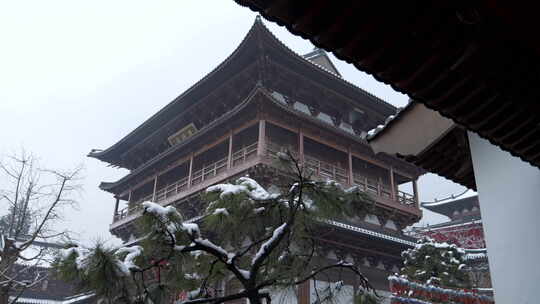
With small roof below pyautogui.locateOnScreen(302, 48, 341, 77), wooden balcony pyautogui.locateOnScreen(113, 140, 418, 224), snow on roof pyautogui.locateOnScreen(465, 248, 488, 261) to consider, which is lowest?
snow on roof pyautogui.locateOnScreen(465, 248, 488, 261)

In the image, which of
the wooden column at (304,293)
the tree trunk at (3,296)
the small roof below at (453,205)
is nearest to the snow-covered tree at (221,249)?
the tree trunk at (3,296)

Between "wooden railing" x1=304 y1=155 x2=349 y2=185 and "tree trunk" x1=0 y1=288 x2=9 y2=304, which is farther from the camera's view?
"wooden railing" x1=304 y1=155 x2=349 y2=185

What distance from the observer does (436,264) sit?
37.7ft

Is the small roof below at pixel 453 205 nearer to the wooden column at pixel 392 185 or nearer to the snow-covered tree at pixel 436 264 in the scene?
the wooden column at pixel 392 185

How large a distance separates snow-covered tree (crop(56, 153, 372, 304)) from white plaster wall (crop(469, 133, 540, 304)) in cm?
137

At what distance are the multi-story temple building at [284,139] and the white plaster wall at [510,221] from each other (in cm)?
762

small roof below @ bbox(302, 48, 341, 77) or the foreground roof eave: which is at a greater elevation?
small roof below @ bbox(302, 48, 341, 77)

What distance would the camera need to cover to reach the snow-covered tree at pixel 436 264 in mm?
11180

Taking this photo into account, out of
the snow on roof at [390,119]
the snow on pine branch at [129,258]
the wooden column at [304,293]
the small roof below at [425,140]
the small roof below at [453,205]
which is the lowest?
the snow on pine branch at [129,258]

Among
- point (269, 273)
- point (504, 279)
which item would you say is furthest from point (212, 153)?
point (504, 279)

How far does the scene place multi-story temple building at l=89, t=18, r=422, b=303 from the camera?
12922 mm

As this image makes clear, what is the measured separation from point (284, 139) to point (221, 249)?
10.6 metres

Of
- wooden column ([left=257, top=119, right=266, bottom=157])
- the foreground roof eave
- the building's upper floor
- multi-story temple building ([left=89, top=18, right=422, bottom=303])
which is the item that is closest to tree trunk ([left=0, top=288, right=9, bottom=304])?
multi-story temple building ([left=89, top=18, right=422, bottom=303])

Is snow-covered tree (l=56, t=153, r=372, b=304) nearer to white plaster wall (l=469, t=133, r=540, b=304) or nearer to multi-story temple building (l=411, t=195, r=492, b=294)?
white plaster wall (l=469, t=133, r=540, b=304)
